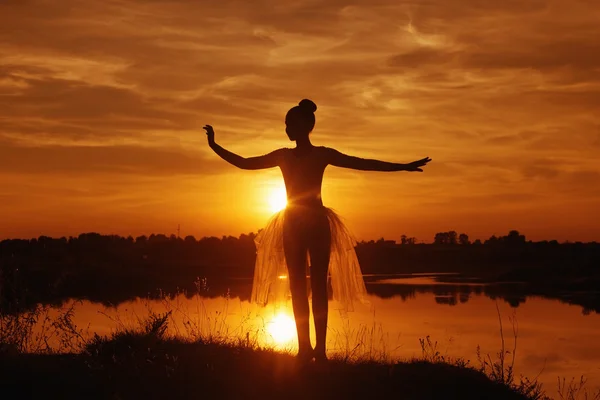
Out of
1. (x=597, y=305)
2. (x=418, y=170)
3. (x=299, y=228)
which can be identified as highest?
(x=418, y=170)

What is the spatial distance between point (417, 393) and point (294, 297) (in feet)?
5.96

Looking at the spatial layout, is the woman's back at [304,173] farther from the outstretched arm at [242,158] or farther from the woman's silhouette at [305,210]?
the outstretched arm at [242,158]

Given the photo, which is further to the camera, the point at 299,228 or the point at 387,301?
the point at 387,301

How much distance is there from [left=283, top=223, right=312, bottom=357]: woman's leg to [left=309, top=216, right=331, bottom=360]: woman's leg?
4.7 inches

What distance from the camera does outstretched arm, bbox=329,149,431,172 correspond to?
337 inches

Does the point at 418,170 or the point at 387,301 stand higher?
the point at 418,170

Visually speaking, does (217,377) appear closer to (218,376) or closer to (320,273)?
(218,376)

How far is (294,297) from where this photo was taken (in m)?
9.02

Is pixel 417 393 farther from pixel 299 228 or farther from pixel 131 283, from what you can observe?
pixel 131 283

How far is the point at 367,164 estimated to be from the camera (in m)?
8.66

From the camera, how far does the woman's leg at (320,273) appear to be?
29.1 feet

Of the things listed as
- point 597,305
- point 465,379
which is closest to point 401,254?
point 597,305

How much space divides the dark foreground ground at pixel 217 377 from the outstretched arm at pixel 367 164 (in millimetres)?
2397

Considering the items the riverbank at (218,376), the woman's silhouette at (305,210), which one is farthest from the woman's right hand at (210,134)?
the riverbank at (218,376)
